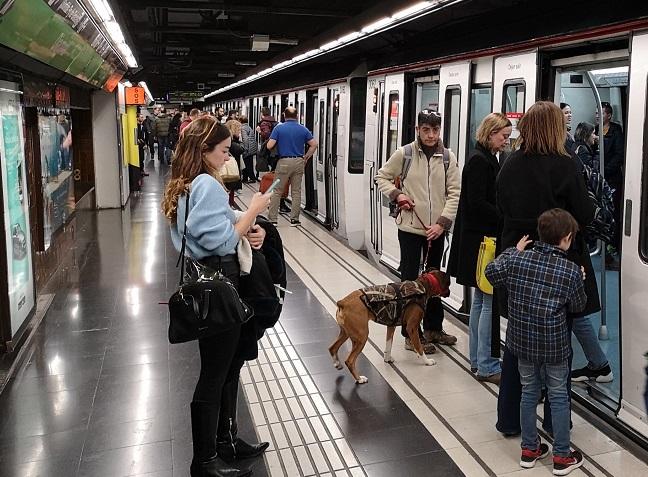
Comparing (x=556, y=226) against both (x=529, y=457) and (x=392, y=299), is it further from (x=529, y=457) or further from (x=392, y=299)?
(x=392, y=299)

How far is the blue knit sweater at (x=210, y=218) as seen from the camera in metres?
2.48

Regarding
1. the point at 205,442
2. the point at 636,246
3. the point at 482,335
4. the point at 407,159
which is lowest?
the point at 205,442

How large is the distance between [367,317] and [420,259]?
835mm

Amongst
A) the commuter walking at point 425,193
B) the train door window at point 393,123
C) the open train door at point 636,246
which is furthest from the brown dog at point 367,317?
the train door window at point 393,123

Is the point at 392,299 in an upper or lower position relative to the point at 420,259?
lower

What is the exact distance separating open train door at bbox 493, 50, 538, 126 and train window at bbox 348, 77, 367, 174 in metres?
3.35

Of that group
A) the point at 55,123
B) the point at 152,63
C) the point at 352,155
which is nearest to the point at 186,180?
the point at 352,155

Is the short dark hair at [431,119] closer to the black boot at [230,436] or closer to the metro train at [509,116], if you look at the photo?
the metro train at [509,116]

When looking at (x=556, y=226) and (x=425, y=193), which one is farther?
(x=425, y=193)

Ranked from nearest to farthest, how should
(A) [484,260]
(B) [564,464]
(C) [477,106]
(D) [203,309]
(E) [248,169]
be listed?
(D) [203,309]
(B) [564,464]
(A) [484,260]
(C) [477,106]
(E) [248,169]

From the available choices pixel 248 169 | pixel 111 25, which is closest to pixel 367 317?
pixel 111 25

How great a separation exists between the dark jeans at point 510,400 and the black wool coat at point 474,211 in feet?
2.29

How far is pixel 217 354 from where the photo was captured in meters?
2.61

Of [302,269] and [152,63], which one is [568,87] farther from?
[152,63]
